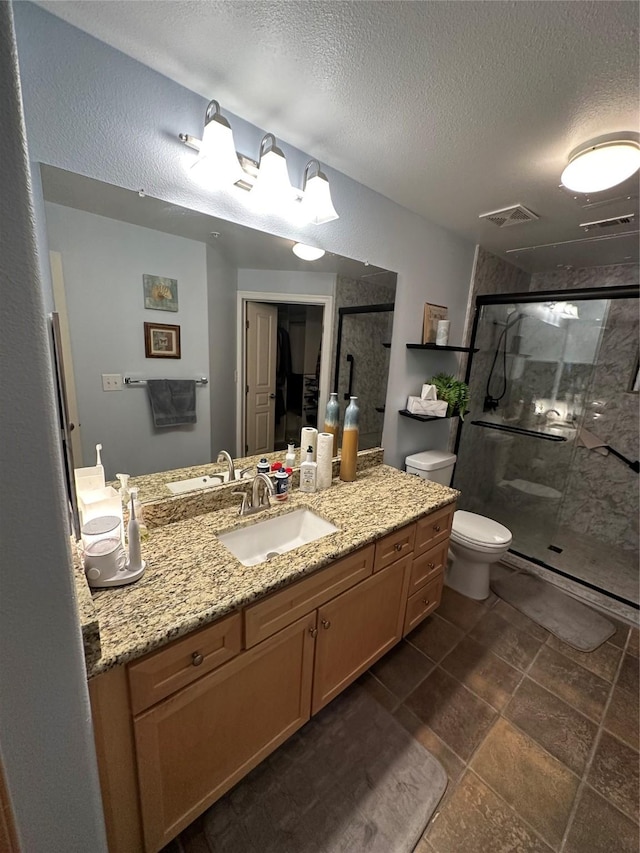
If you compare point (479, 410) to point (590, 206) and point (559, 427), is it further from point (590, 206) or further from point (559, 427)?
point (590, 206)

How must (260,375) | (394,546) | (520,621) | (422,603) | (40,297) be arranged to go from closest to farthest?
1. (40,297)
2. (394,546)
3. (260,375)
4. (422,603)
5. (520,621)

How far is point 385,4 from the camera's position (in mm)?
812

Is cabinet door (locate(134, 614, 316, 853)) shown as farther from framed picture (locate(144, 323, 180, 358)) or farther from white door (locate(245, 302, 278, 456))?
framed picture (locate(144, 323, 180, 358))

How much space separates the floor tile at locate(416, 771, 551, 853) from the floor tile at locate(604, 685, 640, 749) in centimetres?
64

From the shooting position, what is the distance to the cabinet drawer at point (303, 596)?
98 cm

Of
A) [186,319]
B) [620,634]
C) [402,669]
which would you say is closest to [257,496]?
[186,319]

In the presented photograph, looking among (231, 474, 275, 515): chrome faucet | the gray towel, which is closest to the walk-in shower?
(231, 474, 275, 515): chrome faucet

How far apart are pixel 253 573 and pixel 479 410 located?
8.43 feet

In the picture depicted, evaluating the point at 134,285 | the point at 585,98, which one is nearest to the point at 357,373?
the point at 134,285

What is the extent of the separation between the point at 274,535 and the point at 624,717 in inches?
68.6

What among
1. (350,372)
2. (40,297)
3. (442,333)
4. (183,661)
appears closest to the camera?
(40,297)

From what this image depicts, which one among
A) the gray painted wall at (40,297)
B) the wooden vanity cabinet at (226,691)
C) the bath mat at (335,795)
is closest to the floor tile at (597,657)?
the bath mat at (335,795)

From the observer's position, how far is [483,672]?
164 cm

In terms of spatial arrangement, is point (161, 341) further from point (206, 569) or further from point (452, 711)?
point (452, 711)
